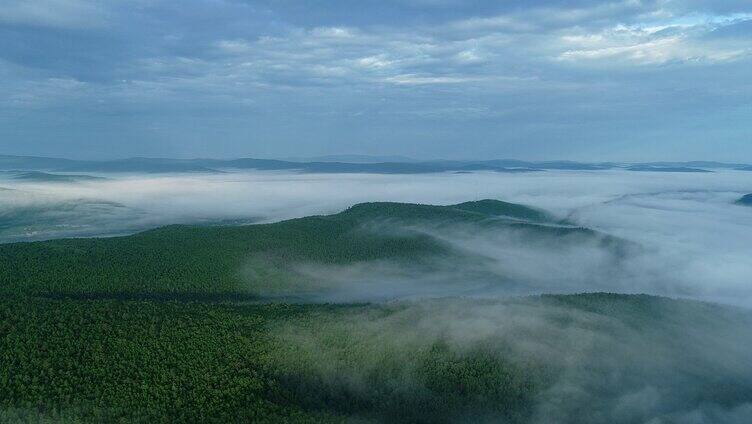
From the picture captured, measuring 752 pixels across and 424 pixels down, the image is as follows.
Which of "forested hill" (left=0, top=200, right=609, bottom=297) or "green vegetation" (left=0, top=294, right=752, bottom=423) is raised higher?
"forested hill" (left=0, top=200, right=609, bottom=297)

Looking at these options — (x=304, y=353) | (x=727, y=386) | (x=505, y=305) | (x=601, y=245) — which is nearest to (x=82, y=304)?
(x=304, y=353)

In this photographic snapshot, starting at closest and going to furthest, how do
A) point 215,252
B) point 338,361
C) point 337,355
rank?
point 338,361 → point 337,355 → point 215,252

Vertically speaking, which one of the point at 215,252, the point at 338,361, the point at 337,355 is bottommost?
the point at 338,361

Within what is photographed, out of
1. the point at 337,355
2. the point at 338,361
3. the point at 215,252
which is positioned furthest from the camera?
the point at 215,252

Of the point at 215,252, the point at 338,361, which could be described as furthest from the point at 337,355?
the point at 215,252

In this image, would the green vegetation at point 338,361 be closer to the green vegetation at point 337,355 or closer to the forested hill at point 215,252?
the green vegetation at point 337,355

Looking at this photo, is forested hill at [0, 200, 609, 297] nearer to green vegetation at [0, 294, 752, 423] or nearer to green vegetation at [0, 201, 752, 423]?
green vegetation at [0, 201, 752, 423]

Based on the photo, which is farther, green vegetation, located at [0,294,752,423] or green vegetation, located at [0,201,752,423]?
green vegetation, located at [0,201,752,423]

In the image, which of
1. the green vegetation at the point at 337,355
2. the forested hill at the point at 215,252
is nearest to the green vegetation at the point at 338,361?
the green vegetation at the point at 337,355

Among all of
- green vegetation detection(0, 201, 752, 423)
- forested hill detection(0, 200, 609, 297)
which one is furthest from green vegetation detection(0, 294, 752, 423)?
forested hill detection(0, 200, 609, 297)

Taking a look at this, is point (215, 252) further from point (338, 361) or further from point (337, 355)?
point (338, 361)
